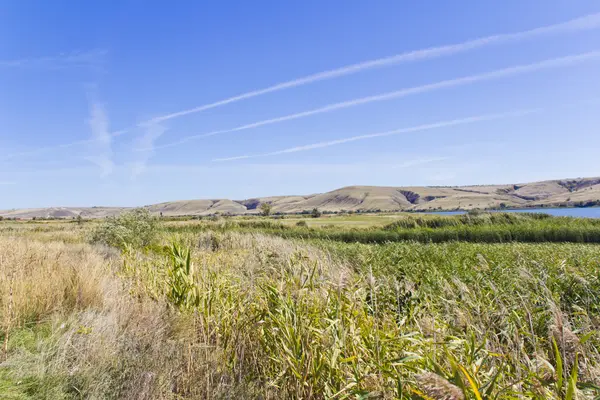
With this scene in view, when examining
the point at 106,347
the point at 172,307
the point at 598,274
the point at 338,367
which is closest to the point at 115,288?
the point at 172,307

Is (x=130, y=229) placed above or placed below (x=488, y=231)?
above

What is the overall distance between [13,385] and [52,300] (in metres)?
2.96

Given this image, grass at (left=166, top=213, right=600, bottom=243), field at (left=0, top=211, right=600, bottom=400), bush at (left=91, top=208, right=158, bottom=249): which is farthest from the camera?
grass at (left=166, top=213, right=600, bottom=243)

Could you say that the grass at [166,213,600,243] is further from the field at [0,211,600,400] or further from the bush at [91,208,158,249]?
the field at [0,211,600,400]

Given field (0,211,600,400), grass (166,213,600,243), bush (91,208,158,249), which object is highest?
bush (91,208,158,249)

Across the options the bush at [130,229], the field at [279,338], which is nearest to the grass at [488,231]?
the bush at [130,229]

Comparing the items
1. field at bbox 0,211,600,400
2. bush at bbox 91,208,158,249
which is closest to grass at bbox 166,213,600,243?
bush at bbox 91,208,158,249

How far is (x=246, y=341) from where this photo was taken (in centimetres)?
486

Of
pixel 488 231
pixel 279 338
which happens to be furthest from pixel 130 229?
pixel 488 231

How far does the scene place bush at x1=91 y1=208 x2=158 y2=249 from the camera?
17031 millimetres

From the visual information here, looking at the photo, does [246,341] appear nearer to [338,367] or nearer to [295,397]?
[295,397]

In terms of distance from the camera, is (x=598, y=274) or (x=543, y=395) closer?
(x=543, y=395)

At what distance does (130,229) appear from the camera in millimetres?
17750

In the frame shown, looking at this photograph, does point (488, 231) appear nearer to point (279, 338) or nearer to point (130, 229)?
point (130, 229)
